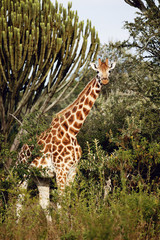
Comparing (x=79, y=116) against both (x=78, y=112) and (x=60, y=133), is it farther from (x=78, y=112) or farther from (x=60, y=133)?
(x=60, y=133)

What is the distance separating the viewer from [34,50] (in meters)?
9.02

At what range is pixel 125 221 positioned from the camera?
3.35m

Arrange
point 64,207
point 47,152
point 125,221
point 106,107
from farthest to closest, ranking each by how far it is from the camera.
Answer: point 106,107, point 47,152, point 64,207, point 125,221

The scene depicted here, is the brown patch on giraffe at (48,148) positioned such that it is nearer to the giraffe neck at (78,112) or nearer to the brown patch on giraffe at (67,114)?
the giraffe neck at (78,112)

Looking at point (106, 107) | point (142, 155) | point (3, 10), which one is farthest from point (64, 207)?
point (106, 107)

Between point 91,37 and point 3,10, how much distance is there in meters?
2.75

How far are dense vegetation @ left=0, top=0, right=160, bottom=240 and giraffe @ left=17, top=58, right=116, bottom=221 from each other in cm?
28

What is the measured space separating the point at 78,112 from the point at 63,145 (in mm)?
843

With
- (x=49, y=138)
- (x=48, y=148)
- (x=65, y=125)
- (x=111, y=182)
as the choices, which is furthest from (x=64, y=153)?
(x=111, y=182)

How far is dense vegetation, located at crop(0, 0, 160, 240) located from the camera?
3961 millimetres

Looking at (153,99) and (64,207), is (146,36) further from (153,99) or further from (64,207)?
(64,207)

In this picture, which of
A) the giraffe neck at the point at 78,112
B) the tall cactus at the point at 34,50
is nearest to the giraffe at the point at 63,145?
the giraffe neck at the point at 78,112

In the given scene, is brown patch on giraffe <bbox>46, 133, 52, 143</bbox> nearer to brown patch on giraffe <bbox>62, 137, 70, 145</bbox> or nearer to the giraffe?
the giraffe

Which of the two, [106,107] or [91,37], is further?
[106,107]
